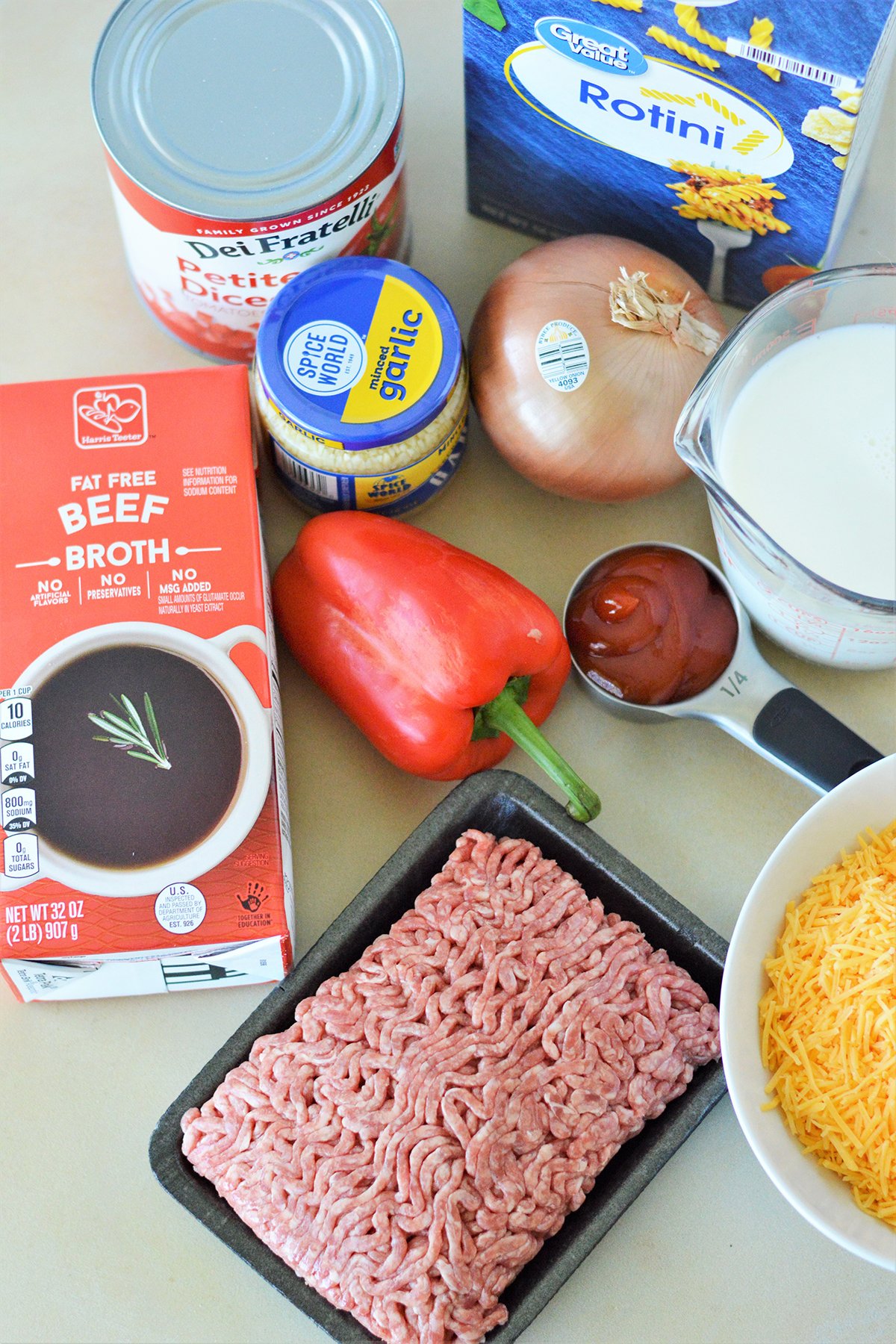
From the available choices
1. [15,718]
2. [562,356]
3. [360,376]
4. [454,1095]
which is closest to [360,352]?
[360,376]

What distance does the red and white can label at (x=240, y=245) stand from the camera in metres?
1.04

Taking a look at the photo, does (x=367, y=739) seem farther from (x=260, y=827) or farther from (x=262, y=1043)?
(x=262, y=1043)

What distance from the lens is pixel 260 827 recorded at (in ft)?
3.32

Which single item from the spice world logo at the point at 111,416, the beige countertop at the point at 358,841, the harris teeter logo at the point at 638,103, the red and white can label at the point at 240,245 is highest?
the harris teeter logo at the point at 638,103

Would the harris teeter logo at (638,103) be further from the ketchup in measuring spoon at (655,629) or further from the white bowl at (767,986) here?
the white bowl at (767,986)

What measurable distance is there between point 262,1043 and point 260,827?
155mm

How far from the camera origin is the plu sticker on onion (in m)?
1.08

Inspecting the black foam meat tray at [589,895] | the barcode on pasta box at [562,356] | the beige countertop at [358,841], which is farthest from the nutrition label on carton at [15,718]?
the barcode on pasta box at [562,356]

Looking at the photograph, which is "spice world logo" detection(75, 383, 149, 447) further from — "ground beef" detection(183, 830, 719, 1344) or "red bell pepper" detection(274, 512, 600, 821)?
"ground beef" detection(183, 830, 719, 1344)

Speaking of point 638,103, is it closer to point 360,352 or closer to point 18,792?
point 360,352

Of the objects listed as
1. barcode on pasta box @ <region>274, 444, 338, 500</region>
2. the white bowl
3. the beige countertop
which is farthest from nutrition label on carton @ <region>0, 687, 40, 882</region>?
the white bowl

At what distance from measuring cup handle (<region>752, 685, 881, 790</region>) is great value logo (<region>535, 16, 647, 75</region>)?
49 centimetres

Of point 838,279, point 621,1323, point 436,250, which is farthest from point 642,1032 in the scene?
point 436,250

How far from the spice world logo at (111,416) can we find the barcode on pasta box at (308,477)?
0.36ft
